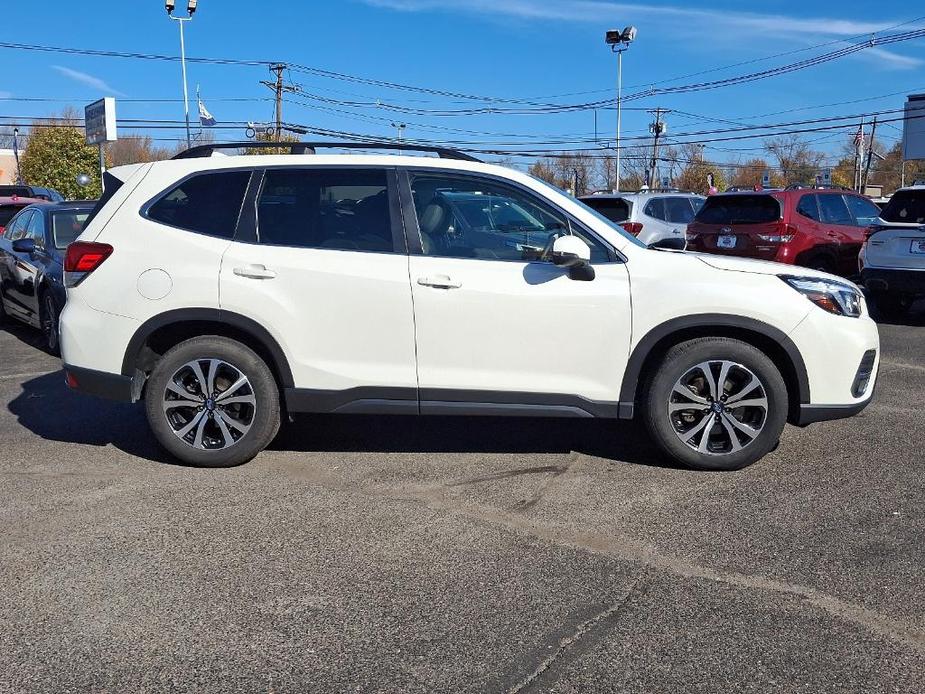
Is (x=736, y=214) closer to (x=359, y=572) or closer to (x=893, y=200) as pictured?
(x=893, y=200)

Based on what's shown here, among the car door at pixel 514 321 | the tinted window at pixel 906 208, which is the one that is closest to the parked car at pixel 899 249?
the tinted window at pixel 906 208

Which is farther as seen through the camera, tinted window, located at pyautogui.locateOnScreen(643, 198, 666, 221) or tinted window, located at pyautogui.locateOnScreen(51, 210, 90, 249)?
tinted window, located at pyautogui.locateOnScreen(643, 198, 666, 221)

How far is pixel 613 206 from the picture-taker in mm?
15117

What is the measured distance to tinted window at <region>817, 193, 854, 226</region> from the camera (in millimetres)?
12570

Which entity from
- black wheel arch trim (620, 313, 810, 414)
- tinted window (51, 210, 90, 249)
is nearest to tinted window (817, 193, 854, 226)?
black wheel arch trim (620, 313, 810, 414)

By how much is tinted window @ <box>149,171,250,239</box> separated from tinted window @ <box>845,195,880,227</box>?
34.7ft

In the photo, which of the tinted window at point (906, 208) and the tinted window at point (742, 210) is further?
the tinted window at point (742, 210)

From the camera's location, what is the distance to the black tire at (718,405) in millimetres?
4984

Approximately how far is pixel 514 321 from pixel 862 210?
33.6 ft

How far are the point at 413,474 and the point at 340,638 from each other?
6.40 feet

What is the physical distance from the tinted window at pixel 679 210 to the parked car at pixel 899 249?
498 centimetres

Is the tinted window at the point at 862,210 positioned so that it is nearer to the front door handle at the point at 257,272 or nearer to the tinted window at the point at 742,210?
the tinted window at the point at 742,210

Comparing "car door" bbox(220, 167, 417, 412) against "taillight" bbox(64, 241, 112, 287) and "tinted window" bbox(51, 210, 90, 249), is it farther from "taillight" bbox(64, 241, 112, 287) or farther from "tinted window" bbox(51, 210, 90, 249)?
"tinted window" bbox(51, 210, 90, 249)

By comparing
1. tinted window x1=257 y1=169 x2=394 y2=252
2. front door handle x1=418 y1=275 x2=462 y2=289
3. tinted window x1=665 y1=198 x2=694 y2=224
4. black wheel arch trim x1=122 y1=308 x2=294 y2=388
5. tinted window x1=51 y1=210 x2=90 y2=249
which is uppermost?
tinted window x1=665 y1=198 x2=694 y2=224
